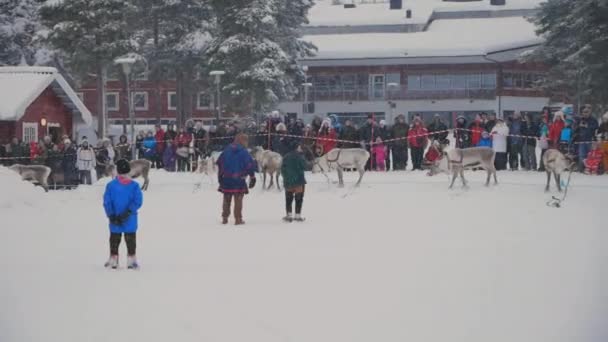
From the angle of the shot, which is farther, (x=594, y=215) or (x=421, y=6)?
(x=421, y=6)

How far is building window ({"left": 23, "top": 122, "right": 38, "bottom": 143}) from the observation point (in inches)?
1226

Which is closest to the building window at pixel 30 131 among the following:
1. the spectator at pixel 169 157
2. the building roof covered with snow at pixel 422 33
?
the spectator at pixel 169 157

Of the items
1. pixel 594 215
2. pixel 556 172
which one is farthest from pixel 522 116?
pixel 594 215

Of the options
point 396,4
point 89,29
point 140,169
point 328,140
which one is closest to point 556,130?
point 328,140

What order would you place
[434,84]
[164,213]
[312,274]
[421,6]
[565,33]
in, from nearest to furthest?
[312,274] → [164,213] → [565,33] → [434,84] → [421,6]

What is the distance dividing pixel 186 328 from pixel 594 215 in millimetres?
10481

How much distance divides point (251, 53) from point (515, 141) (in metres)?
19.2

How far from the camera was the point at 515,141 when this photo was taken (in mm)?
23281

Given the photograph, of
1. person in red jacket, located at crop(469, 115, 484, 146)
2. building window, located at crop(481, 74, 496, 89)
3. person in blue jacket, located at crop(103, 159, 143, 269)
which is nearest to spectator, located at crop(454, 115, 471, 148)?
person in red jacket, located at crop(469, 115, 484, 146)

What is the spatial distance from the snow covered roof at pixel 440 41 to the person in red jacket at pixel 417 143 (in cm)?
3186

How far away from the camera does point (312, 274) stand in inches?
423

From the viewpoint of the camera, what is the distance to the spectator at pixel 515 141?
23078 mm

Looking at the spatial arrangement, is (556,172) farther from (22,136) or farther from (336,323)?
(22,136)

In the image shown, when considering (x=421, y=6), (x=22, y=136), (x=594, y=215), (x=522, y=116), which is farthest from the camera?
(x=421, y=6)
